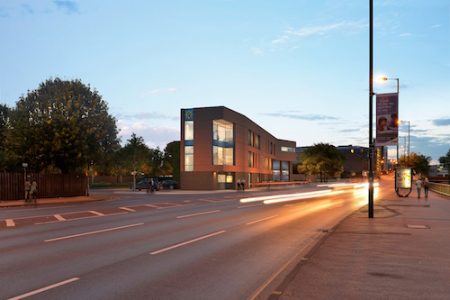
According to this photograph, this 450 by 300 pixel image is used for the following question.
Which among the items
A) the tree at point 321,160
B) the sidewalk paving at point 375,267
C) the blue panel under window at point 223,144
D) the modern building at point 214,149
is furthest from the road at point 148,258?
the tree at point 321,160

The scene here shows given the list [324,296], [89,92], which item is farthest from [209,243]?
[89,92]

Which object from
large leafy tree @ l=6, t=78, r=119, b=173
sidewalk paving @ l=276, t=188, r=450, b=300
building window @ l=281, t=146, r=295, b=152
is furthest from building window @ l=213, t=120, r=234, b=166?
sidewalk paving @ l=276, t=188, r=450, b=300

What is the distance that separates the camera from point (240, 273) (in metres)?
8.73

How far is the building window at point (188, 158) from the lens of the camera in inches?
2485

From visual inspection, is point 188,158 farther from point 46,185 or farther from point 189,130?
point 46,185

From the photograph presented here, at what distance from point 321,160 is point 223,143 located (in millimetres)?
44946

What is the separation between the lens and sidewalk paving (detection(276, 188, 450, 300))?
6.98 metres

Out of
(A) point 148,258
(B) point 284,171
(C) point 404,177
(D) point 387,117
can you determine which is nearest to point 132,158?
(B) point 284,171

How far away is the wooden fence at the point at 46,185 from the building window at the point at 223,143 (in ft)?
77.9

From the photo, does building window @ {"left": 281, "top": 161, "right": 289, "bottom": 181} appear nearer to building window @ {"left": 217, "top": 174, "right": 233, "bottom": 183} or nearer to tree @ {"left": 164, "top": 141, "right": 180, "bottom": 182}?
tree @ {"left": 164, "top": 141, "right": 180, "bottom": 182}

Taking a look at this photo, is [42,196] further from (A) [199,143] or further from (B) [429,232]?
(B) [429,232]

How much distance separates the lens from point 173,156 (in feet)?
292

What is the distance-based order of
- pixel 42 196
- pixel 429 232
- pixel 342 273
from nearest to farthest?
pixel 342 273 → pixel 429 232 → pixel 42 196

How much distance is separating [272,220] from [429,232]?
664 cm
